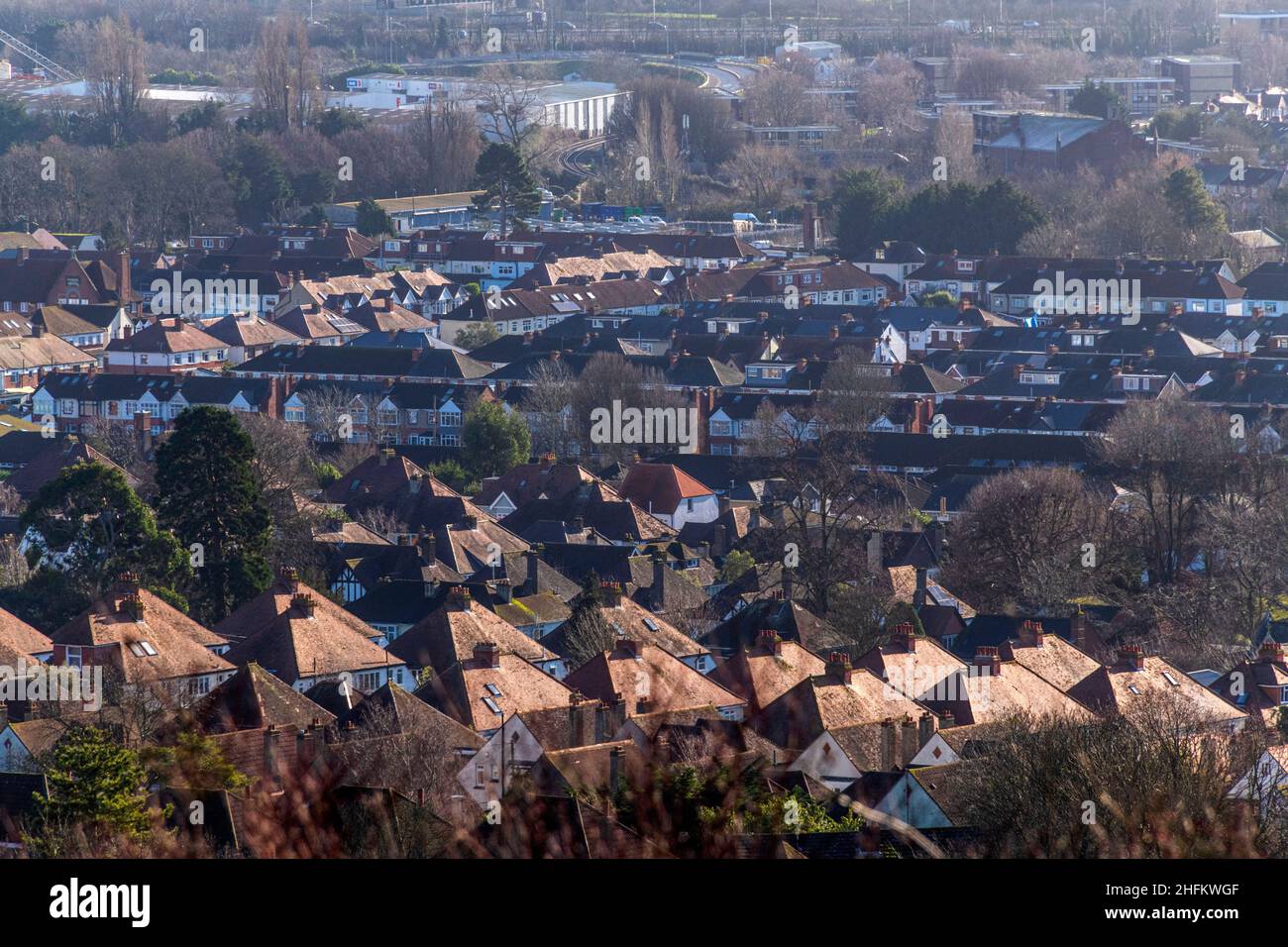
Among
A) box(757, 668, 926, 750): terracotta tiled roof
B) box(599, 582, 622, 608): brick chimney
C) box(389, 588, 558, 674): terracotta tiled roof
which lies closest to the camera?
box(757, 668, 926, 750): terracotta tiled roof

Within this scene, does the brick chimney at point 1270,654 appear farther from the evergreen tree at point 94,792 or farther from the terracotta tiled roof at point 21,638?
the evergreen tree at point 94,792

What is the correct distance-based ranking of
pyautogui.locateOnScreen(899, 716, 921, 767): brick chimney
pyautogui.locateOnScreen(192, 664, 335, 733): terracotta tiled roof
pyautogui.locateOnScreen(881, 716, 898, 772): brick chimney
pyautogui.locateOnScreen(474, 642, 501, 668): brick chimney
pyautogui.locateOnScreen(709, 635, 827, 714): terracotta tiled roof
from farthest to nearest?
pyautogui.locateOnScreen(474, 642, 501, 668): brick chimney → pyautogui.locateOnScreen(709, 635, 827, 714): terracotta tiled roof → pyautogui.locateOnScreen(192, 664, 335, 733): terracotta tiled roof → pyautogui.locateOnScreen(899, 716, 921, 767): brick chimney → pyautogui.locateOnScreen(881, 716, 898, 772): brick chimney

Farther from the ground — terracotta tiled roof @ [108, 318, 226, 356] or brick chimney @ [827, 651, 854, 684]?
brick chimney @ [827, 651, 854, 684]

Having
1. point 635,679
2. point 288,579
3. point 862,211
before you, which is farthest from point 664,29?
point 635,679

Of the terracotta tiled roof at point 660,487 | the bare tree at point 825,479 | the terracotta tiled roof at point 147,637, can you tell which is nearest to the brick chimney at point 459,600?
the terracotta tiled roof at point 147,637

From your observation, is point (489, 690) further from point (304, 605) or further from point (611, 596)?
point (611, 596)

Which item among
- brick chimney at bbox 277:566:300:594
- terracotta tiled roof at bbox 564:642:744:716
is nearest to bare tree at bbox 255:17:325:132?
brick chimney at bbox 277:566:300:594

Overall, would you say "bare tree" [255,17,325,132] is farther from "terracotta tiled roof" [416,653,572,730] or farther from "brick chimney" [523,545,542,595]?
"terracotta tiled roof" [416,653,572,730]
